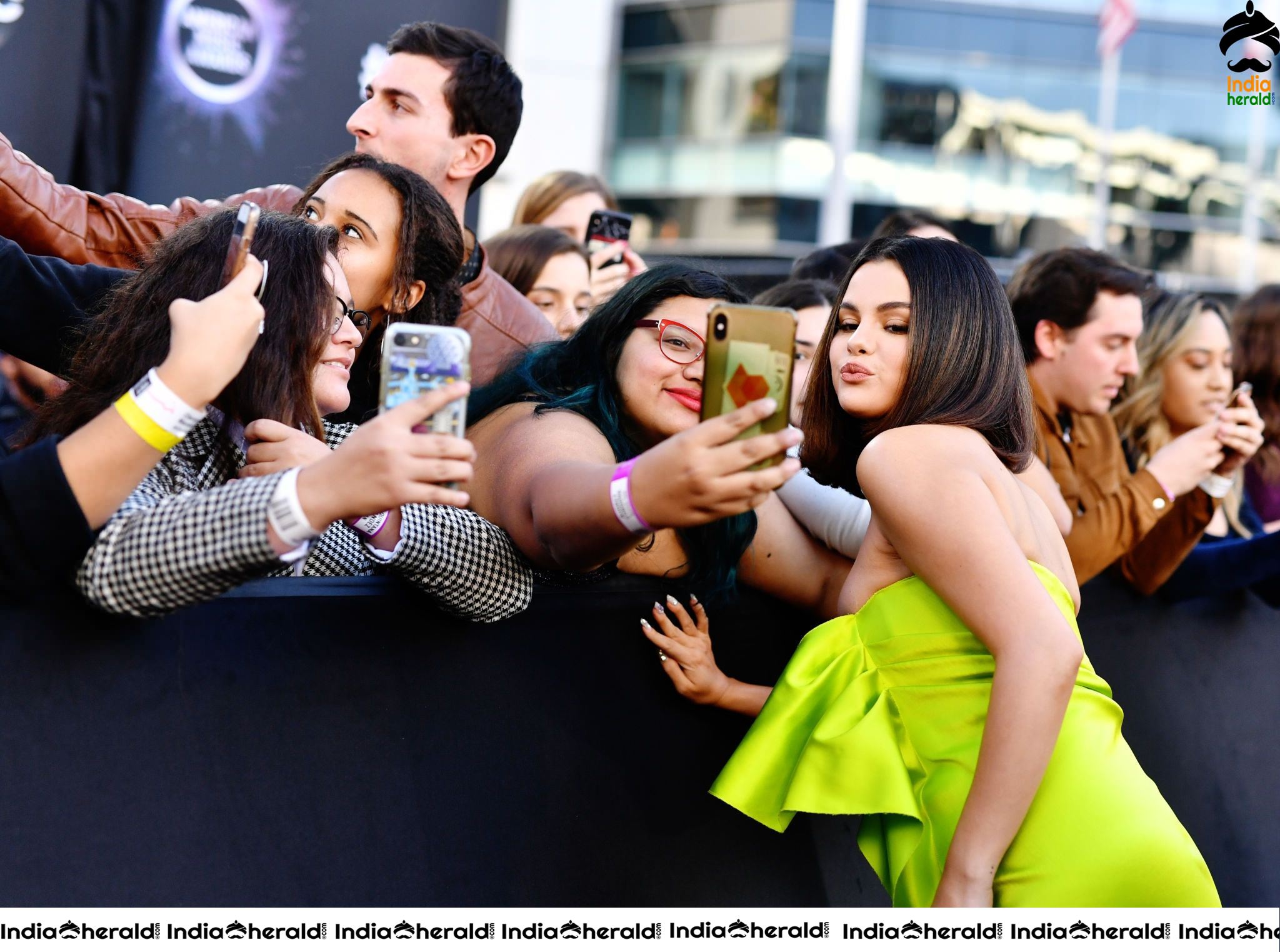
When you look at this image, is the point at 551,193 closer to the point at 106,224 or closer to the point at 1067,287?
the point at 1067,287

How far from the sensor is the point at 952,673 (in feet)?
8.82

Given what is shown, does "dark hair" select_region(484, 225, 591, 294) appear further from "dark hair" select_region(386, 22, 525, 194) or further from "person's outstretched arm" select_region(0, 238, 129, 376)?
"person's outstretched arm" select_region(0, 238, 129, 376)

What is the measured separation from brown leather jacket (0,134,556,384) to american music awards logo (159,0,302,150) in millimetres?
716

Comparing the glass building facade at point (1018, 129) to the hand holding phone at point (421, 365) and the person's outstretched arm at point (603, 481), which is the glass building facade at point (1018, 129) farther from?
the hand holding phone at point (421, 365)

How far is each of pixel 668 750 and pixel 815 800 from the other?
0.42 metres

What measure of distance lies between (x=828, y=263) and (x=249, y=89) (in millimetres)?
2216

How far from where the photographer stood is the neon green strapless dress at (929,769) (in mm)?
2549

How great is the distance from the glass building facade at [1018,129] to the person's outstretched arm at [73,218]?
83.5ft

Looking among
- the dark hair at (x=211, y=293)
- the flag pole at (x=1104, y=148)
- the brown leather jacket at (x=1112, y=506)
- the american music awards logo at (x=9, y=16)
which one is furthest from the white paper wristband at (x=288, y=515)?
the flag pole at (x=1104, y=148)

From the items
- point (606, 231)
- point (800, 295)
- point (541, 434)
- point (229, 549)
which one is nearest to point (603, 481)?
point (541, 434)

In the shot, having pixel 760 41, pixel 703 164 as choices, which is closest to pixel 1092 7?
pixel 760 41

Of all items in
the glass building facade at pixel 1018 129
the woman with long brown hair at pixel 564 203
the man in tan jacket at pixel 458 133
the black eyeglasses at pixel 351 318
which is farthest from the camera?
the glass building facade at pixel 1018 129

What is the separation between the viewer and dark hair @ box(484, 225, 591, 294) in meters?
5.31
